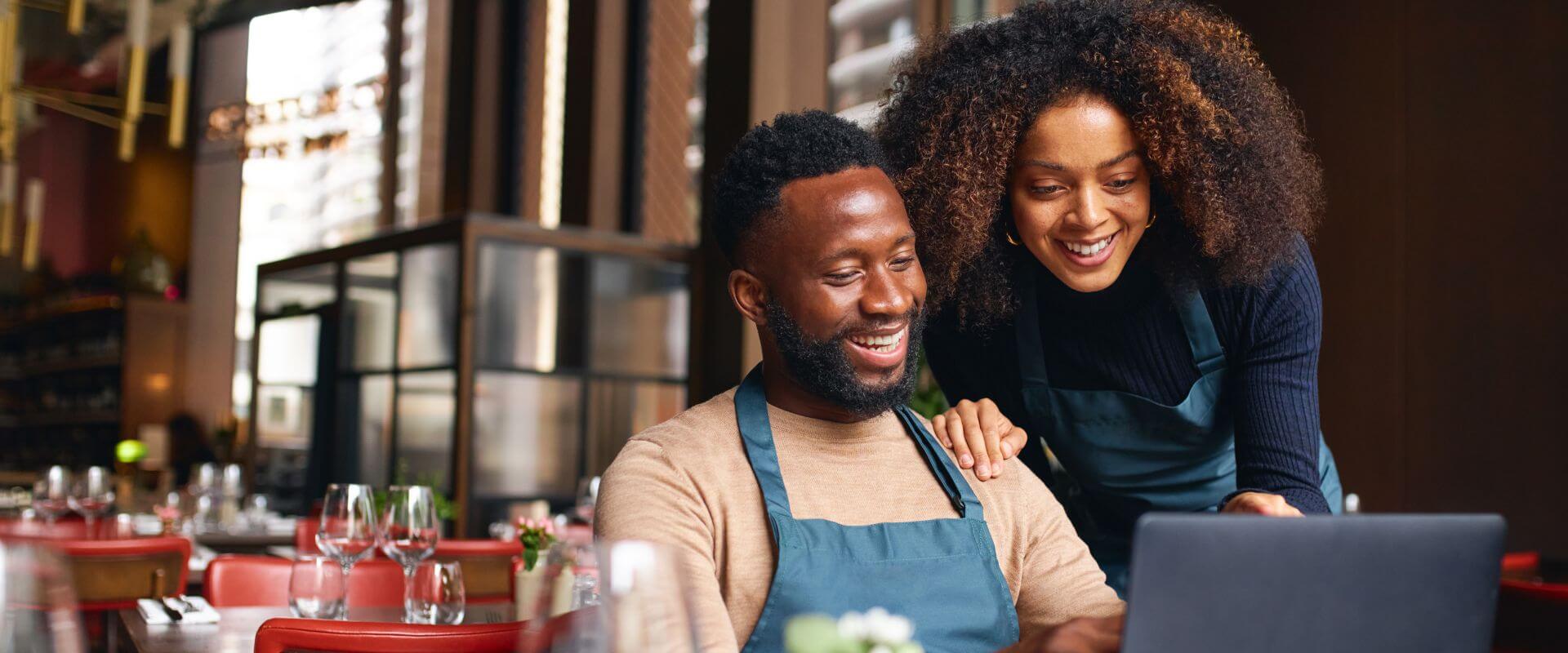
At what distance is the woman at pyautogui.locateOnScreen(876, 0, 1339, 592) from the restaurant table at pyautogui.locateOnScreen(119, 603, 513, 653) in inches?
35.9

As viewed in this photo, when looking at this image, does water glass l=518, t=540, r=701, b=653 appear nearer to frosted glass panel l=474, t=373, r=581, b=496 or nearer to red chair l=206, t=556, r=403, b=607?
red chair l=206, t=556, r=403, b=607

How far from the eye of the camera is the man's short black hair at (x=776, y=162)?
139 cm

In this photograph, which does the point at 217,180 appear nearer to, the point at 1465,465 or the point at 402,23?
the point at 402,23

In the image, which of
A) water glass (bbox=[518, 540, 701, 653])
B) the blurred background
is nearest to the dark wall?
the blurred background

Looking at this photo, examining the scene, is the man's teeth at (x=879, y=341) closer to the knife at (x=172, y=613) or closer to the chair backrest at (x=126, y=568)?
the knife at (x=172, y=613)

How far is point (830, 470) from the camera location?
1.38 metres

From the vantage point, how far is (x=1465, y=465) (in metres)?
4.28

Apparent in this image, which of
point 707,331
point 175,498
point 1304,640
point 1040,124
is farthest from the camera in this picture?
point 707,331

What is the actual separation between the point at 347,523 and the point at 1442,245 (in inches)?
145

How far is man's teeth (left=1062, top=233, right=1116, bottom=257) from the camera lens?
4.94 feet

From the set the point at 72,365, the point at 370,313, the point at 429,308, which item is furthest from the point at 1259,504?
the point at 72,365

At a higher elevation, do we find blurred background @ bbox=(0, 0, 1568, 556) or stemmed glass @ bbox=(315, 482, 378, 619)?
blurred background @ bbox=(0, 0, 1568, 556)

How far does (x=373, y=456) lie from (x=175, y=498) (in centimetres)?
152

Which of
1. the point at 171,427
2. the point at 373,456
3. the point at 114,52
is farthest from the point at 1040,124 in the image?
the point at 114,52
